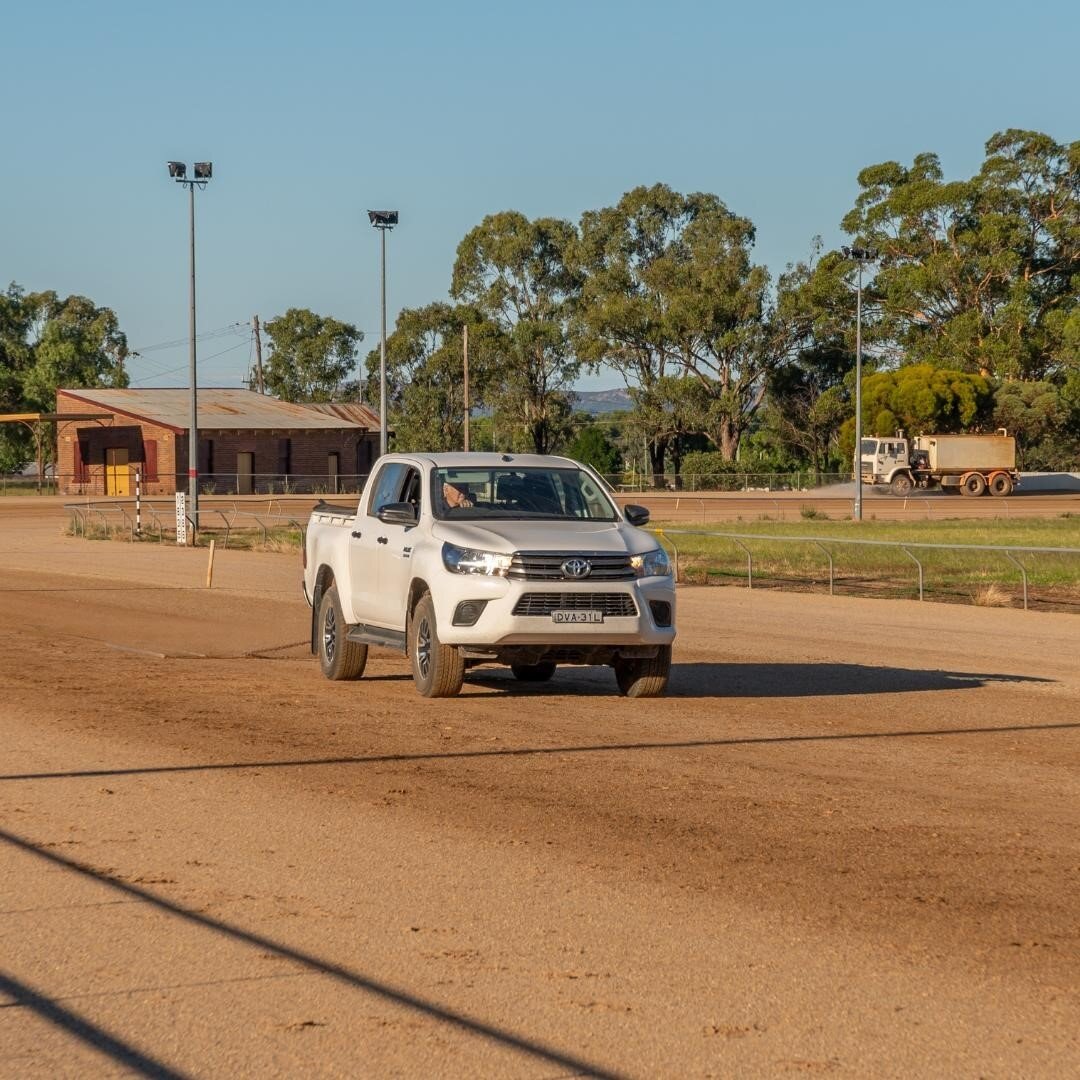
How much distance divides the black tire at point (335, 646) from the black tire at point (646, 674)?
2.37 metres

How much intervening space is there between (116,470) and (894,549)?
57.1 meters

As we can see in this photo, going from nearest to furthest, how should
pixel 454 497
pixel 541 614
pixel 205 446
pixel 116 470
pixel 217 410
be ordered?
pixel 541 614, pixel 454 497, pixel 205 446, pixel 116 470, pixel 217 410

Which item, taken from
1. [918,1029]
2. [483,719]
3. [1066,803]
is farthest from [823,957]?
Answer: [483,719]

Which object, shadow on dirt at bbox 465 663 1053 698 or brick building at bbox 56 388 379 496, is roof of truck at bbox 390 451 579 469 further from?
brick building at bbox 56 388 379 496

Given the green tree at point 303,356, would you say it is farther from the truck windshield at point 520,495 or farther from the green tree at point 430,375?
the truck windshield at point 520,495

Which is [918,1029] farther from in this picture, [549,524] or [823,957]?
[549,524]

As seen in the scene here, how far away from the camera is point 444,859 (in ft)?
28.4

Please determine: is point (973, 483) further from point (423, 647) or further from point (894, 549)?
point (423, 647)

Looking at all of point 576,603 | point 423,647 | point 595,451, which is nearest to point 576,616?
point 576,603

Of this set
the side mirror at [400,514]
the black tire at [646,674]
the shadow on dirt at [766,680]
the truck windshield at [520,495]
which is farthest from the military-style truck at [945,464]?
Result: the side mirror at [400,514]

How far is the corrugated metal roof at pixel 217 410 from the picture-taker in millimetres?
92312

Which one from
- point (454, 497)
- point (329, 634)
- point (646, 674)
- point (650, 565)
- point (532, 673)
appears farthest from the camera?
point (532, 673)

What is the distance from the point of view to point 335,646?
16.5m

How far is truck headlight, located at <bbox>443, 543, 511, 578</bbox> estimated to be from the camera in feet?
46.5
